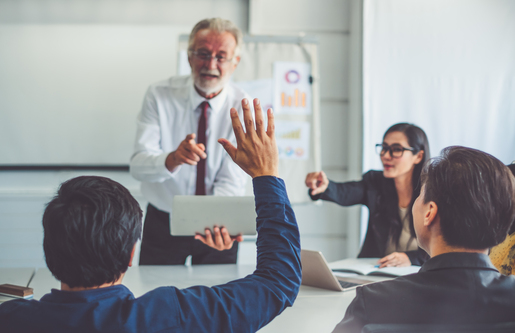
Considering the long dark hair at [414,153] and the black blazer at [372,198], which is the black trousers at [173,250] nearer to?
the black blazer at [372,198]

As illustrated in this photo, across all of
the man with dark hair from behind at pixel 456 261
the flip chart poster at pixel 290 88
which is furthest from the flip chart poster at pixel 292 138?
the man with dark hair from behind at pixel 456 261

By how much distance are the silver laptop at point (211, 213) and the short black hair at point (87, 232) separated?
745mm

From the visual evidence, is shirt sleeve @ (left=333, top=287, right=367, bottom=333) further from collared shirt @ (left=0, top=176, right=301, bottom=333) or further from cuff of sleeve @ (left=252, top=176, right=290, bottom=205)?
cuff of sleeve @ (left=252, top=176, right=290, bottom=205)

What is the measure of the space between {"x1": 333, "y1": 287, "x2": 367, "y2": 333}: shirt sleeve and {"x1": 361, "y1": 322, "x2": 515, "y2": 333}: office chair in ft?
0.60

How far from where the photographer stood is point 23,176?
3088 mm

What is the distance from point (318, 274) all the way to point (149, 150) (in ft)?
3.42

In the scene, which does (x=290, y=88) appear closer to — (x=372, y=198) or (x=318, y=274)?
(x=372, y=198)

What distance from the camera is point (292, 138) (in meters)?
3.26

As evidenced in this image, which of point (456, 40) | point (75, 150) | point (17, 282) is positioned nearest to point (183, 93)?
point (17, 282)

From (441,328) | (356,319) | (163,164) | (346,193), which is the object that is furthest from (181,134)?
(441,328)

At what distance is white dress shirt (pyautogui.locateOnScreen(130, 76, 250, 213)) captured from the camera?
82.0 inches

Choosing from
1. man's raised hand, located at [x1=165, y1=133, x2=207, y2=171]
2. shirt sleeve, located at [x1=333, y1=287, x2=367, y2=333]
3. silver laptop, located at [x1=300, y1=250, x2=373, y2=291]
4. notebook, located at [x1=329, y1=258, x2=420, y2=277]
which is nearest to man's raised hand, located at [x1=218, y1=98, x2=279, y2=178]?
shirt sleeve, located at [x1=333, y1=287, x2=367, y2=333]

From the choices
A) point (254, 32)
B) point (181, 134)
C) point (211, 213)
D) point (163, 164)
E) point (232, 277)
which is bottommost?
point (232, 277)

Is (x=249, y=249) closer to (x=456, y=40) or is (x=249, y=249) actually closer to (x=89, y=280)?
(x=456, y=40)
